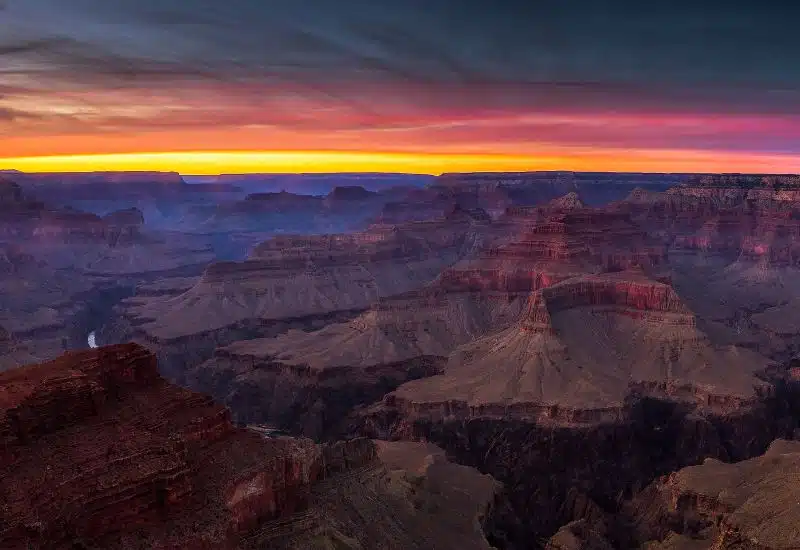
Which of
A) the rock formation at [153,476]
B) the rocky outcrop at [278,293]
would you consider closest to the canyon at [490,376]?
the rock formation at [153,476]

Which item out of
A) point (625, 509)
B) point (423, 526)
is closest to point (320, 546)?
point (423, 526)

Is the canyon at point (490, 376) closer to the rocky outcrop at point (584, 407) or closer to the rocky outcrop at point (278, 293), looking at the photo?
the rocky outcrop at point (584, 407)

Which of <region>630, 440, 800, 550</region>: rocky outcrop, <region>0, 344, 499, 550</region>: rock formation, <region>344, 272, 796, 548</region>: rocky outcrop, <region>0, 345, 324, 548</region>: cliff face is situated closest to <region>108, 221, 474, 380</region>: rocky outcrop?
<region>344, 272, 796, 548</region>: rocky outcrop

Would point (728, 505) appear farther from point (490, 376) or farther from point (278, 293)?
point (278, 293)

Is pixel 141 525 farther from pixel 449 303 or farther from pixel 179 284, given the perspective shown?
pixel 179 284

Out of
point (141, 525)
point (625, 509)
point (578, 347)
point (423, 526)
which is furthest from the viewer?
point (578, 347)

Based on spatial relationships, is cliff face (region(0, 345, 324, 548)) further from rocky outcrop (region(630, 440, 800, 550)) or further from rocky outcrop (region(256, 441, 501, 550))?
rocky outcrop (region(630, 440, 800, 550))

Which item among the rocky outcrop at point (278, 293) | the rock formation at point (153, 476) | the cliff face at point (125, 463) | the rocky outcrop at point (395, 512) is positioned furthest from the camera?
the rocky outcrop at point (278, 293)
